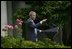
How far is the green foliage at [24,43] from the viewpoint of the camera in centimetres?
593

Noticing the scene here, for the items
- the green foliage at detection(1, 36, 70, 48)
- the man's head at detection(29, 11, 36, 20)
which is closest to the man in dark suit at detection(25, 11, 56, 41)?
the man's head at detection(29, 11, 36, 20)

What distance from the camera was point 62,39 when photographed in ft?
19.8

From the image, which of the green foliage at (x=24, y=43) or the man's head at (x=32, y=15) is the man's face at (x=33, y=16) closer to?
the man's head at (x=32, y=15)

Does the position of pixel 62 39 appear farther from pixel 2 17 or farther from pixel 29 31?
pixel 2 17

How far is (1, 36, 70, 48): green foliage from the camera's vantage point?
5.93 m

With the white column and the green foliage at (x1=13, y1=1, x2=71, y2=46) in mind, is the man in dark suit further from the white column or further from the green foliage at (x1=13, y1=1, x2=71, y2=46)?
the white column

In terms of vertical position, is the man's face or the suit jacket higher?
the man's face

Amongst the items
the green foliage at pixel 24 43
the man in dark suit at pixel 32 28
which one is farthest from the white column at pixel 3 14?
the man in dark suit at pixel 32 28

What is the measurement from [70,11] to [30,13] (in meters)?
0.67

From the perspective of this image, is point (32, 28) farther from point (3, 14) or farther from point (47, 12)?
point (3, 14)

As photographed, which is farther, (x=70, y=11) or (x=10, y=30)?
(x=10, y=30)

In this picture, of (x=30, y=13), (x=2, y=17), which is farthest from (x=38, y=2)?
(x=2, y=17)

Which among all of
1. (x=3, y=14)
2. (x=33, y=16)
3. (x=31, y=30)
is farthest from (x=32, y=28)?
(x=3, y=14)

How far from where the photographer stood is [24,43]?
19.5 ft
